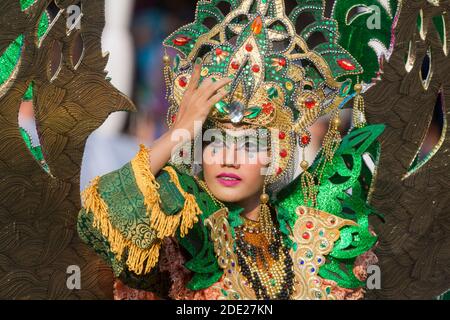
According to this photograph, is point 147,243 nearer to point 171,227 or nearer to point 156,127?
point 171,227

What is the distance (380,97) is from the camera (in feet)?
12.3

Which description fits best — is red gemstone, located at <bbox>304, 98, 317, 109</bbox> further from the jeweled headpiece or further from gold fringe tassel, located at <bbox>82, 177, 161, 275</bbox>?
gold fringe tassel, located at <bbox>82, 177, 161, 275</bbox>

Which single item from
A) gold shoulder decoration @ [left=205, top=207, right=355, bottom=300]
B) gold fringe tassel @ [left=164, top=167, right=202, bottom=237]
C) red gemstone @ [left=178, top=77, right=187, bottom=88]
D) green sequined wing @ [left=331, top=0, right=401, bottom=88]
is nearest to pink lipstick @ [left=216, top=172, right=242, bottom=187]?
gold shoulder decoration @ [left=205, top=207, right=355, bottom=300]

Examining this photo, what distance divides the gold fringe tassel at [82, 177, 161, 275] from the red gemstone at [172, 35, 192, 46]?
2.41 ft

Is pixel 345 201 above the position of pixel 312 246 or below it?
above

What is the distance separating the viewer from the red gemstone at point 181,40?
3404 mm

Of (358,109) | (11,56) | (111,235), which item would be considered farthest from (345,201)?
(11,56)

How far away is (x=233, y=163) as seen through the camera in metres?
3.20

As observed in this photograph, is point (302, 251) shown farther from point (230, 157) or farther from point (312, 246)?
point (230, 157)

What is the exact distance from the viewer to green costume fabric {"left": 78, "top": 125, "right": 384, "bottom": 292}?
2.89 metres

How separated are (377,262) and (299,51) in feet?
3.03

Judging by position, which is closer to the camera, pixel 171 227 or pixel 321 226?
pixel 171 227

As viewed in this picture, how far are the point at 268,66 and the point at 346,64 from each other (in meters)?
0.37

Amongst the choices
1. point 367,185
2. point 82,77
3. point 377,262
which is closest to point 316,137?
point 367,185
